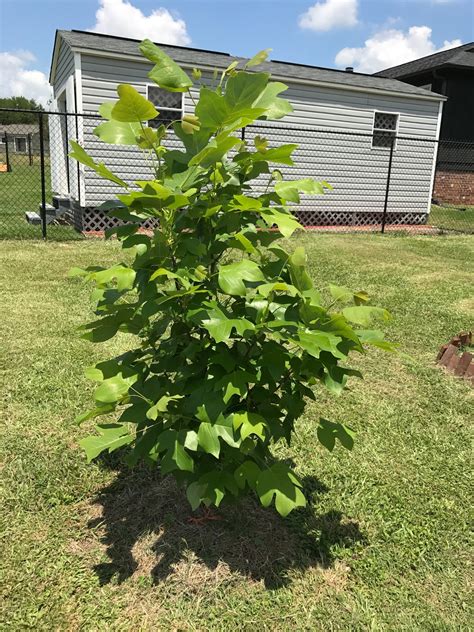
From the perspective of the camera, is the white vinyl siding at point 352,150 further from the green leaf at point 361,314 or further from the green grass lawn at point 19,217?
the green leaf at point 361,314

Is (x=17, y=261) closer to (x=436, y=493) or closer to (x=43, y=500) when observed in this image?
(x=43, y=500)

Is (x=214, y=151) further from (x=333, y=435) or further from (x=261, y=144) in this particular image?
(x=333, y=435)

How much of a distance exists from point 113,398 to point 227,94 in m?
0.95

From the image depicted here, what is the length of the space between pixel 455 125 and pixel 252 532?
20210 mm

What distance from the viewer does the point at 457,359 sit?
4.05m

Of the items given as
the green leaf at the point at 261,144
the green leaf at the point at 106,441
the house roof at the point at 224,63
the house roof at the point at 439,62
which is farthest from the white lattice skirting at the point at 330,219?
the green leaf at the point at 261,144

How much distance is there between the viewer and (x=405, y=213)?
13.9 metres

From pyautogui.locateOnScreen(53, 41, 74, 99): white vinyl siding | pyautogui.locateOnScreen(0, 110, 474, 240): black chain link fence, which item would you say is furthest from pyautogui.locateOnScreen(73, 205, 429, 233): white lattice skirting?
pyautogui.locateOnScreen(53, 41, 74, 99): white vinyl siding

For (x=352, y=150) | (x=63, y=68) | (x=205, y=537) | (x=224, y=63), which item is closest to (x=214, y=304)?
(x=205, y=537)

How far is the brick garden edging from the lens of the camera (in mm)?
3873

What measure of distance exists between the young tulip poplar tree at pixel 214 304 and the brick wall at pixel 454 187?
1868 cm

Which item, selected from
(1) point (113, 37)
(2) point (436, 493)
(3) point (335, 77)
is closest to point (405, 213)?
(3) point (335, 77)

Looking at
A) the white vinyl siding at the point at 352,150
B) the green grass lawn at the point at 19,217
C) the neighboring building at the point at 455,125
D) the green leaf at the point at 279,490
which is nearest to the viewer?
the green leaf at the point at 279,490

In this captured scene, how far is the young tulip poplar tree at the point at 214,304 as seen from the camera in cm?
140
